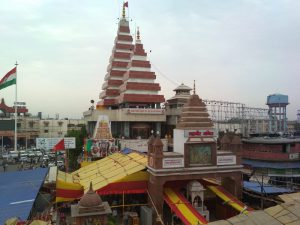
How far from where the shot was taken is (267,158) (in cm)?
3347

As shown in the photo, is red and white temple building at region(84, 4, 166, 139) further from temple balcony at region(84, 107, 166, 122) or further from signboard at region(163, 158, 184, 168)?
signboard at region(163, 158, 184, 168)

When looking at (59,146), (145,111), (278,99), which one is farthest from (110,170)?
(278,99)

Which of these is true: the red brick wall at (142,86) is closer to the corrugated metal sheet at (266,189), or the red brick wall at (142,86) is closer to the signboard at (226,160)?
the corrugated metal sheet at (266,189)

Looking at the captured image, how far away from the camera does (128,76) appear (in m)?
41.4

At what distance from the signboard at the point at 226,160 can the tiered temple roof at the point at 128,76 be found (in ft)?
69.6

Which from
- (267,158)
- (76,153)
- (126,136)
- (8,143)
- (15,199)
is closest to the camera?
(15,199)

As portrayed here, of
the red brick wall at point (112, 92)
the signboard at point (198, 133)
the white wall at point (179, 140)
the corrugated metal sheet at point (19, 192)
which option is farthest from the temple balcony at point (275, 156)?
the corrugated metal sheet at point (19, 192)

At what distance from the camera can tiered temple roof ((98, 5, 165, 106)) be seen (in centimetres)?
4128

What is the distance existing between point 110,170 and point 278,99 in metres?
49.6

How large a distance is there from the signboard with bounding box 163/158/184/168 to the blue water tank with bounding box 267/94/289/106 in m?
50.1

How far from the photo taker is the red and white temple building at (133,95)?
134 ft

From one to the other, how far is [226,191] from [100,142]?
15.9 metres

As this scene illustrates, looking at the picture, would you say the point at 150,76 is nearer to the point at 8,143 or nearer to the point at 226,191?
the point at 226,191

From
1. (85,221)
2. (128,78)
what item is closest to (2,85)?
(128,78)
